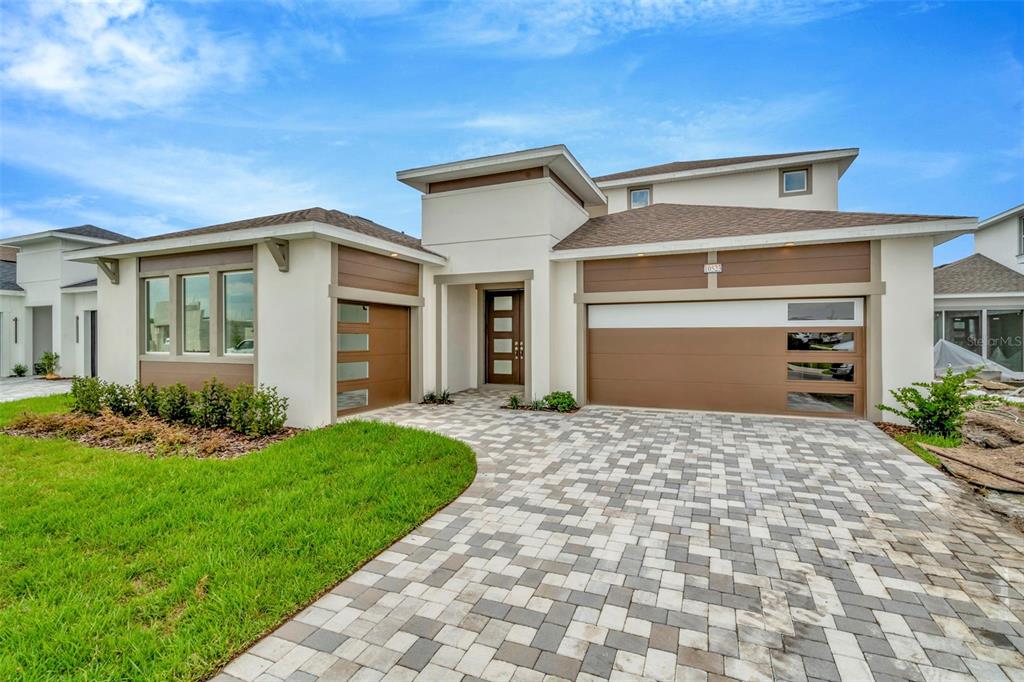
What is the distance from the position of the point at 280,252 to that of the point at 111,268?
15.8ft

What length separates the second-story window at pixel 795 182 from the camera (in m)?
14.3

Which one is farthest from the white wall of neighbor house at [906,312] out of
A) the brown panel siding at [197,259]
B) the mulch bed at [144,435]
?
the brown panel siding at [197,259]

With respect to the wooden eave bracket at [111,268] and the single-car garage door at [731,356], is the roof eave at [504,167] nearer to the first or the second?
the single-car garage door at [731,356]

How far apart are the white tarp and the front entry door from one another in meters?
11.7

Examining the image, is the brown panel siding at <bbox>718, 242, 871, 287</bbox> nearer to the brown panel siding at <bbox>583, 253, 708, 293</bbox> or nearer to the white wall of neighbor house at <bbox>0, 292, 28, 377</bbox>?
the brown panel siding at <bbox>583, 253, 708, 293</bbox>

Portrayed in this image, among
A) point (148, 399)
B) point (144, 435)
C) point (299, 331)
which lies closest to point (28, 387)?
point (148, 399)

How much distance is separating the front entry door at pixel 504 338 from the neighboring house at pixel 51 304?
43.6 ft

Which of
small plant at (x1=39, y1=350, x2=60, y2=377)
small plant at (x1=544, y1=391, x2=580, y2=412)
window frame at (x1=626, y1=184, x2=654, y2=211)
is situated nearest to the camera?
small plant at (x1=544, y1=391, x2=580, y2=412)

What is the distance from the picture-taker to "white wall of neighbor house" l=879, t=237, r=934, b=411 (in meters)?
7.45

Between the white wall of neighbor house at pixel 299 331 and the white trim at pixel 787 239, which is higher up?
the white trim at pixel 787 239

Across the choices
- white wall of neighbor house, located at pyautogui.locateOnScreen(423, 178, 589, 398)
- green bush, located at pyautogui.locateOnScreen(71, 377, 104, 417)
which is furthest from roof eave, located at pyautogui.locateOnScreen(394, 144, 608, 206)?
green bush, located at pyautogui.locateOnScreen(71, 377, 104, 417)

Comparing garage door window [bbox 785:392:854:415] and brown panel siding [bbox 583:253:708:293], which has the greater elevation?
brown panel siding [bbox 583:253:708:293]

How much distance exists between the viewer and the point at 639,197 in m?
16.5

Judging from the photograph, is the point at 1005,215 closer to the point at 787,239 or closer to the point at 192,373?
the point at 787,239
